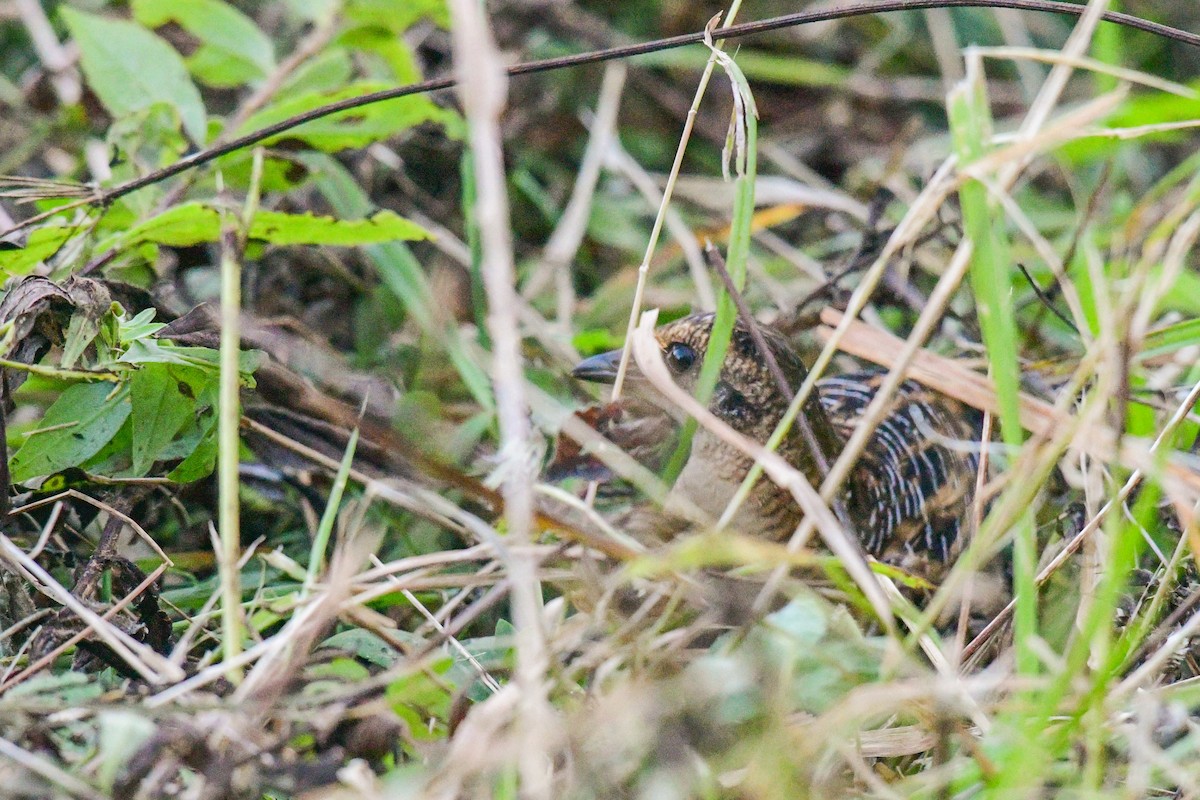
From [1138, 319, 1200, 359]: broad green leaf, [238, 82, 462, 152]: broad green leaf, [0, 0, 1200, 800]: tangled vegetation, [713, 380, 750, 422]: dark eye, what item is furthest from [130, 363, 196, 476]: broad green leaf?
[1138, 319, 1200, 359]: broad green leaf

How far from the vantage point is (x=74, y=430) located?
1.78 m

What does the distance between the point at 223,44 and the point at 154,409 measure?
123cm

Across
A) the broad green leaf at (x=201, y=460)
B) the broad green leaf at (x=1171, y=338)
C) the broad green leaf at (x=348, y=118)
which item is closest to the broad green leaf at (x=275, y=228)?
the broad green leaf at (x=348, y=118)

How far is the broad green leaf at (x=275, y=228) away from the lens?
2014mm

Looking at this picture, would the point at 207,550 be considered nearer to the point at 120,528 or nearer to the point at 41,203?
the point at 120,528

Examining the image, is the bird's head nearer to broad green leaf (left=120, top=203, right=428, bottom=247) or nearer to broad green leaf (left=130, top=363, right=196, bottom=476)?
broad green leaf (left=120, top=203, right=428, bottom=247)

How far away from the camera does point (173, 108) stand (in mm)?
2316

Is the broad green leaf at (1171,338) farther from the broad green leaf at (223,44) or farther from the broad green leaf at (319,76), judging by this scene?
the broad green leaf at (223,44)

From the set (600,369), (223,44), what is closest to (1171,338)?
(600,369)

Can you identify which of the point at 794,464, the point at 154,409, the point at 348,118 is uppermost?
the point at 348,118

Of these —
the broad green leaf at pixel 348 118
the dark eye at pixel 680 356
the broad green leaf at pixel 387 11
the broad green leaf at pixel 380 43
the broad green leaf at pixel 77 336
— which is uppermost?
the broad green leaf at pixel 387 11

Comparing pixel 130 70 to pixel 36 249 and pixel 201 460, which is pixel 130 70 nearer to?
pixel 36 249

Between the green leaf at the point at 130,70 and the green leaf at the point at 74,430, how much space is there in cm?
78

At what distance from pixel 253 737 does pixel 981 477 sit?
111 cm
